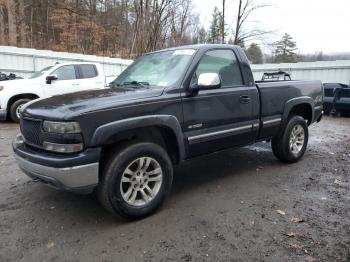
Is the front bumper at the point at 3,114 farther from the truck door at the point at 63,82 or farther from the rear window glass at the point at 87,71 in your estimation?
the rear window glass at the point at 87,71


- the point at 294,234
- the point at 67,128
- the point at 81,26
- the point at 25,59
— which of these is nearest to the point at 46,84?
the point at 25,59

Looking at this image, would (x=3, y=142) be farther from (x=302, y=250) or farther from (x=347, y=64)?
(x=347, y=64)

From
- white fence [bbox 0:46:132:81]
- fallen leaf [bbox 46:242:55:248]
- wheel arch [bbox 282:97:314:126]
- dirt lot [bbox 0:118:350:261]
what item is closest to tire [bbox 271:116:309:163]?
wheel arch [bbox 282:97:314:126]

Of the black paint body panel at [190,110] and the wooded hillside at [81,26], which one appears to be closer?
the black paint body panel at [190,110]

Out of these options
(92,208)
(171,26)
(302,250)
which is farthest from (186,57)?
(171,26)

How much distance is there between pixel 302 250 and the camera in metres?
3.08

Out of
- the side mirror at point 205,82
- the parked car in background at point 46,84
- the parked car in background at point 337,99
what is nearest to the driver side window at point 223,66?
the side mirror at point 205,82

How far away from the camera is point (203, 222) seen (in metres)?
3.64

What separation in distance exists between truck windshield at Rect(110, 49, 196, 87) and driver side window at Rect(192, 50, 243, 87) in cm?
23

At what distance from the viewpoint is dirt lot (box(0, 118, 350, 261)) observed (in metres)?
3.07

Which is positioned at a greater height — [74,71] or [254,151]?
[74,71]

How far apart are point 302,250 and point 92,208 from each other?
2347 mm

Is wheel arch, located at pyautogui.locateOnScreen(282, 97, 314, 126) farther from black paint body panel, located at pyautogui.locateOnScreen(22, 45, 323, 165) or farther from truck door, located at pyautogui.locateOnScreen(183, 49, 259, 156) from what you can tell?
truck door, located at pyautogui.locateOnScreen(183, 49, 259, 156)

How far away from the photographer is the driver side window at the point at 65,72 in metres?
10.6
